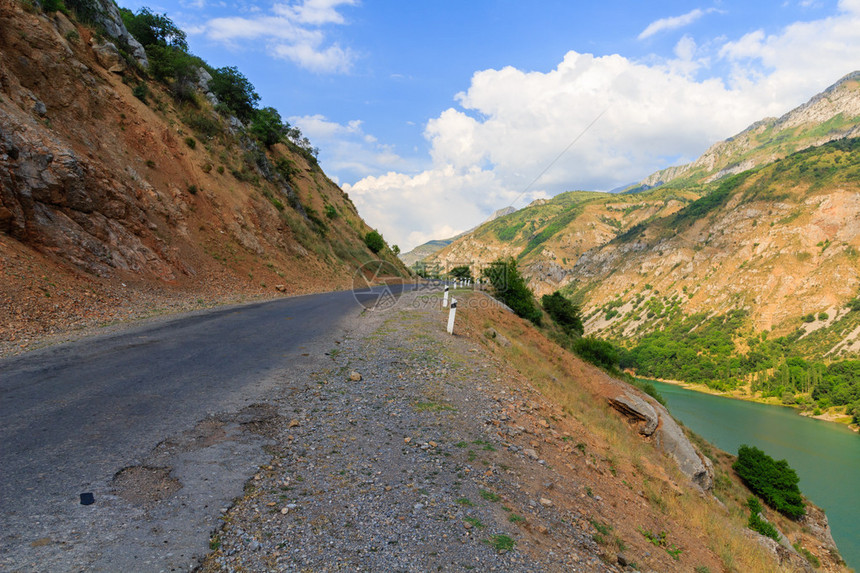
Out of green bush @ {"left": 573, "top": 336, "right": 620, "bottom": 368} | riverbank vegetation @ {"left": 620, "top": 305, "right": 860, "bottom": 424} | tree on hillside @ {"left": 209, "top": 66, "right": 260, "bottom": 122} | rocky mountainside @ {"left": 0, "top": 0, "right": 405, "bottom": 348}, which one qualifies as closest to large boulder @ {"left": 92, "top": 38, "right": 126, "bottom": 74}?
rocky mountainside @ {"left": 0, "top": 0, "right": 405, "bottom": 348}

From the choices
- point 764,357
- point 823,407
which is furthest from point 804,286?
point 823,407

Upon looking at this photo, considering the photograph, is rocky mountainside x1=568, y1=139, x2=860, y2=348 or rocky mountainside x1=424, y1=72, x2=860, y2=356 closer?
rocky mountainside x1=424, y1=72, x2=860, y2=356

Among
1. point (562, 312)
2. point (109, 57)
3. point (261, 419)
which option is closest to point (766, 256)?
point (562, 312)

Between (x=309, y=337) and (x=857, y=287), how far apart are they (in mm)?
166457

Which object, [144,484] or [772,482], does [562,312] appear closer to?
[772,482]

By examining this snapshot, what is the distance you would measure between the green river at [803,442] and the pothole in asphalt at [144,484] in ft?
159

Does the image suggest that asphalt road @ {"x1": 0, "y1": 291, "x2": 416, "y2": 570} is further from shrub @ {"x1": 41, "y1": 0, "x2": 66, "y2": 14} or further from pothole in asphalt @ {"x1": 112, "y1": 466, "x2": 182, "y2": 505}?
shrub @ {"x1": 41, "y1": 0, "x2": 66, "y2": 14}

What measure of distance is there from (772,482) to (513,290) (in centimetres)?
2047

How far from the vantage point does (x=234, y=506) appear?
11.4 ft

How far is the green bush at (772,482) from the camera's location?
24688 mm

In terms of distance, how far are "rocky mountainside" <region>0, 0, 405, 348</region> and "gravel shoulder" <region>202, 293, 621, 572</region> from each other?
8.38 m

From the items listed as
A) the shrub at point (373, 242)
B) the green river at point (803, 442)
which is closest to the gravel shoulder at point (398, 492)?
the green river at point (803, 442)

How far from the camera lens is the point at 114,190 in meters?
16.8

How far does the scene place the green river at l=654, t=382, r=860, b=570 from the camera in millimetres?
41750
